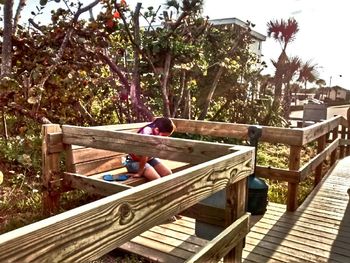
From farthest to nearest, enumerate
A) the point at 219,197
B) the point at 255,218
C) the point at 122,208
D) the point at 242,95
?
1. the point at 242,95
2. the point at 255,218
3. the point at 219,197
4. the point at 122,208

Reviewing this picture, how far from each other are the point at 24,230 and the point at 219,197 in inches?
91.5

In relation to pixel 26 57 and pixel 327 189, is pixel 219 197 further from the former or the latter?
pixel 26 57

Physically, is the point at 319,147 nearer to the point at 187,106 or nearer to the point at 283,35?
the point at 187,106

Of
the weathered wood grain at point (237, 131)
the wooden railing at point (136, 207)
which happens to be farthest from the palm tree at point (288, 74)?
the wooden railing at point (136, 207)

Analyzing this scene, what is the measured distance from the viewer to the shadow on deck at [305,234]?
346 centimetres

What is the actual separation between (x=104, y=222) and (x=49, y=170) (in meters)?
3.00

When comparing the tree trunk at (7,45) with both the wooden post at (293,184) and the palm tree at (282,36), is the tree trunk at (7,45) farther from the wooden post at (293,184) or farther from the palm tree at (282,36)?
the palm tree at (282,36)

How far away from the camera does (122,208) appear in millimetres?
1473

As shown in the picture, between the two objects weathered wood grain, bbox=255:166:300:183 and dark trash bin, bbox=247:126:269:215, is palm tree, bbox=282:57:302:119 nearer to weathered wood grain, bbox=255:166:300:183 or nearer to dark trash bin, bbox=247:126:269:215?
weathered wood grain, bbox=255:166:300:183

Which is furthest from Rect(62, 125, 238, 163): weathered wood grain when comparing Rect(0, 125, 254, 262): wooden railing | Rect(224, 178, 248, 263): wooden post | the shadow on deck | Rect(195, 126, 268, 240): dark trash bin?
the shadow on deck

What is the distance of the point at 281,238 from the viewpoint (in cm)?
384

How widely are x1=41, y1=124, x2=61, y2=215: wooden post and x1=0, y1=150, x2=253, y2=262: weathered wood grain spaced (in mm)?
2471

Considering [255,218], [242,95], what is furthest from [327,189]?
[242,95]

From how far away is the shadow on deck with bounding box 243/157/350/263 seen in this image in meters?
3.46
